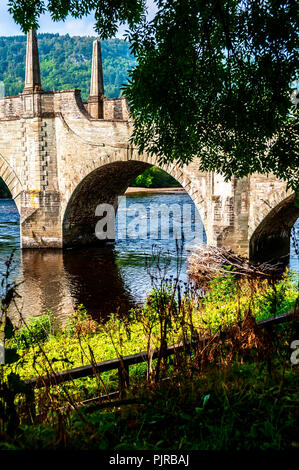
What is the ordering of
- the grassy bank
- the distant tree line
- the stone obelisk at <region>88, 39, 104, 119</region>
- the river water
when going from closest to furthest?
the grassy bank < the river water < the stone obelisk at <region>88, 39, 104, 119</region> < the distant tree line

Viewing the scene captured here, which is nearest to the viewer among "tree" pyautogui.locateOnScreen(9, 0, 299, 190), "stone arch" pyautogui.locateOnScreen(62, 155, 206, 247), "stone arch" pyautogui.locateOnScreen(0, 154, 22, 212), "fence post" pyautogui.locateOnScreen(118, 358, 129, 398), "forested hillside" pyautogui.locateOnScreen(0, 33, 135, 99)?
"fence post" pyautogui.locateOnScreen(118, 358, 129, 398)

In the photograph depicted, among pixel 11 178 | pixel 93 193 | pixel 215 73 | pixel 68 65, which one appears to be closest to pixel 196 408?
pixel 215 73

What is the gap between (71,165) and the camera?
53.3 feet

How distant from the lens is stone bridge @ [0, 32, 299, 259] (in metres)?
13.9

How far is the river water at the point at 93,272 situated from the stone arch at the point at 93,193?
849mm

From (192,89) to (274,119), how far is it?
0.94 m

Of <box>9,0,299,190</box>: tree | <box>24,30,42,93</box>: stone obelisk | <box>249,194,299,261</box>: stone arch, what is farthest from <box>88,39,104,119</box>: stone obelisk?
<box>9,0,299,190</box>: tree

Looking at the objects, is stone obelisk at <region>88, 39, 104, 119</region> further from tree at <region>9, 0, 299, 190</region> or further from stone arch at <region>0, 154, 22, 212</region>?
tree at <region>9, 0, 299, 190</region>

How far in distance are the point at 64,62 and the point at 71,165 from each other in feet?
290

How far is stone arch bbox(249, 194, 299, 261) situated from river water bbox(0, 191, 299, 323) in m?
0.71

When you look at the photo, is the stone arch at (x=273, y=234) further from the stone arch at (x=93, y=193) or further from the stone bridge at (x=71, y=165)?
the stone arch at (x=93, y=193)

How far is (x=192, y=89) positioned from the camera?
15.7ft

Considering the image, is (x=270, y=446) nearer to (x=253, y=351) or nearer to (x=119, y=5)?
(x=253, y=351)
